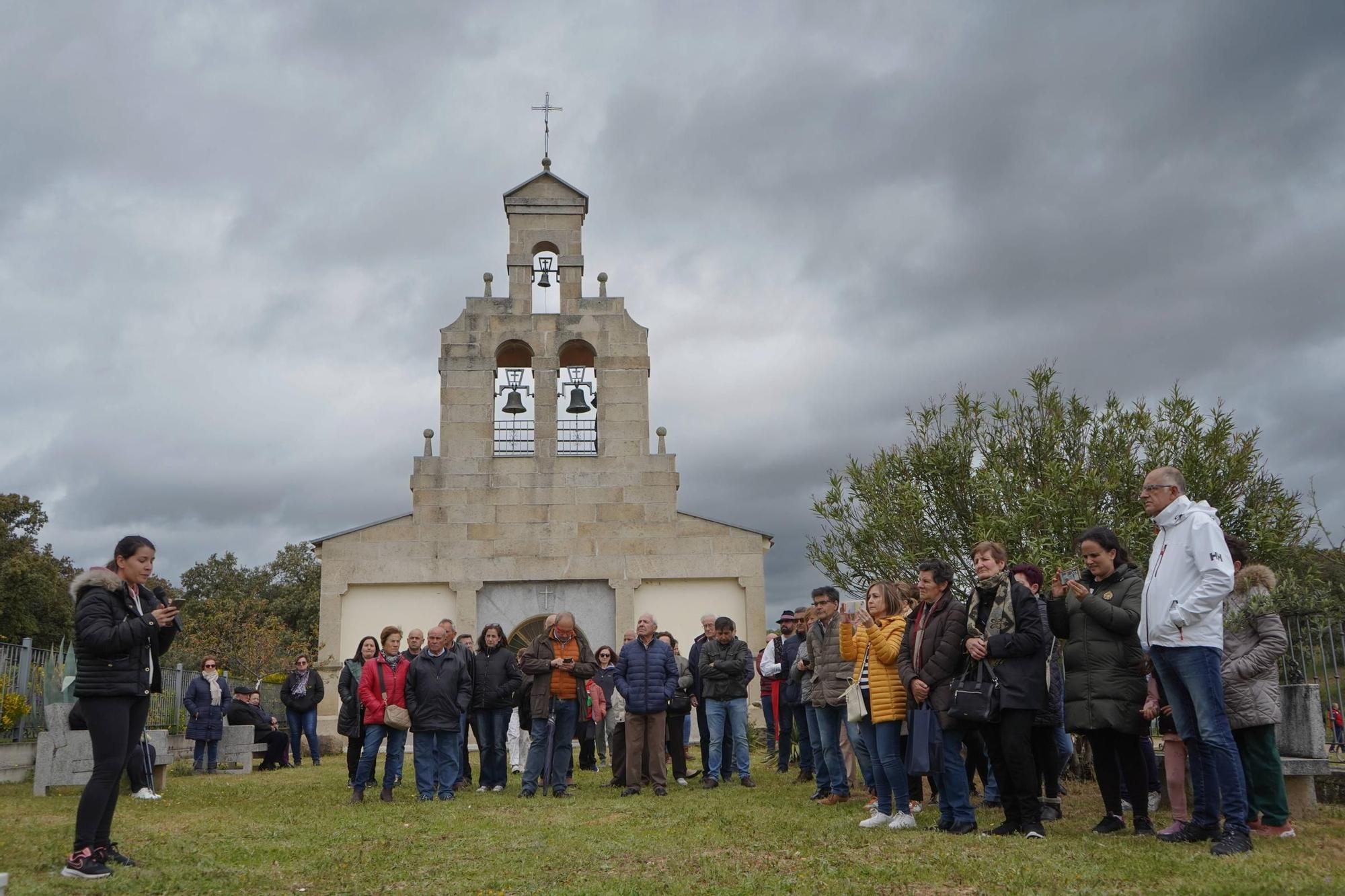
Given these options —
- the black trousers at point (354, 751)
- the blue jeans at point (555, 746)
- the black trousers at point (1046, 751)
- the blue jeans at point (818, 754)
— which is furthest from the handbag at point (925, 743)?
the black trousers at point (354, 751)

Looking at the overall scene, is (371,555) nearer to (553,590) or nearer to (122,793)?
(553,590)

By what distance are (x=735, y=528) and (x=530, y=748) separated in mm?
10079

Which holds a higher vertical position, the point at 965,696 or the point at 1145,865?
the point at 965,696

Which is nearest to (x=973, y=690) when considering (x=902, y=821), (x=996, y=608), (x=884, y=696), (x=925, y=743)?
(x=996, y=608)

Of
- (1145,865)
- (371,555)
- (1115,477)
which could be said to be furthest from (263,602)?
(1145,865)

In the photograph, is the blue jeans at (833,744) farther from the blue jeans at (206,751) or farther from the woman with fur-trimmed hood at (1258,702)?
the blue jeans at (206,751)

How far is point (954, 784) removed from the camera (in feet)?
24.3

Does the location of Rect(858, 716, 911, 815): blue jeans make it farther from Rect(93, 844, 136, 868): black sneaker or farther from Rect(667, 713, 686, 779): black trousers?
Rect(93, 844, 136, 868): black sneaker

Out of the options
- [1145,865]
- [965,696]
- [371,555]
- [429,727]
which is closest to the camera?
[1145,865]

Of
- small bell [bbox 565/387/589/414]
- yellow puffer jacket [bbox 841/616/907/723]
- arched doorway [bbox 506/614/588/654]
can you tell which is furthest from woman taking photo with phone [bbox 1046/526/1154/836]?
small bell [bbox 565/387/589/414]

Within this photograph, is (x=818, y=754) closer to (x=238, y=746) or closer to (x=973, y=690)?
(x=973, y=690)

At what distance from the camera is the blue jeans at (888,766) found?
25.7 feet

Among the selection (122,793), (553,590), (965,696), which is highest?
(553,590)

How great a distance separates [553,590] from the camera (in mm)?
20734
